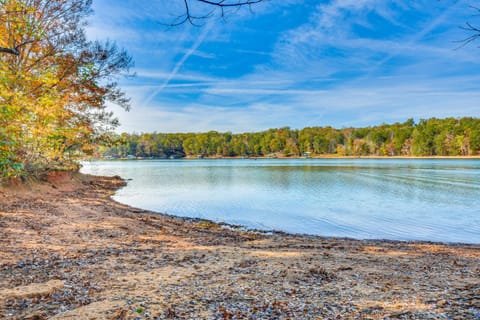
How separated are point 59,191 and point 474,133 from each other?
126 metres

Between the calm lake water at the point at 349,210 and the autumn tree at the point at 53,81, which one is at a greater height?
the autumn tree at the point at 53,81

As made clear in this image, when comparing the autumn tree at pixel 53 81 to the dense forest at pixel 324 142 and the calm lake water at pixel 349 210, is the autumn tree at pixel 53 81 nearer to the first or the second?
the calm lake water at pixel 349 210

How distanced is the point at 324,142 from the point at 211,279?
15445 centimetres

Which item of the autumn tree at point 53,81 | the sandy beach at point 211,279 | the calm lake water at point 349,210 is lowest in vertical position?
the calm lake water at point 349,210

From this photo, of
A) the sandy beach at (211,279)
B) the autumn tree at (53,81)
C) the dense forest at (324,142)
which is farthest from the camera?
the dense forest at (324,142)

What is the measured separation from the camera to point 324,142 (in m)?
154

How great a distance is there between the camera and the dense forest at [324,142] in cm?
11711

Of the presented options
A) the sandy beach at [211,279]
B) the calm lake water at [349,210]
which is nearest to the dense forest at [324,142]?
the calm lake water at [349,210]

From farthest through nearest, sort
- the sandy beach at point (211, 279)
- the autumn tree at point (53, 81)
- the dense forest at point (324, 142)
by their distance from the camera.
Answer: the dense forest at point (324, 142) → the autumn tree at point (53, 81) → the sandy beach at point (211, 279)

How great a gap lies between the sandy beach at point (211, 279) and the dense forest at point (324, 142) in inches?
4764

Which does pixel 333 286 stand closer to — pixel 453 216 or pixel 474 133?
pixel 453 216

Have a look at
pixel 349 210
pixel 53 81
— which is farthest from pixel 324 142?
pixel 53 81

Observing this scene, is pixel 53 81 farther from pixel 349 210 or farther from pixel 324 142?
pixel 324 142

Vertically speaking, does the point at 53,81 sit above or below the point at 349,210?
above
